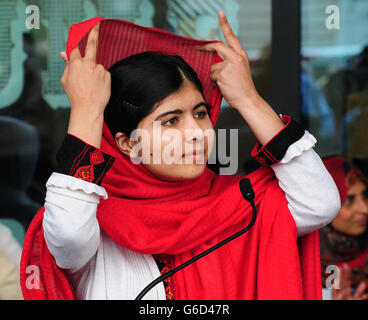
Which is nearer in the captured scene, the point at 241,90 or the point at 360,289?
the point at 241,90

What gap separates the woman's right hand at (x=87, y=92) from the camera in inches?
43.2

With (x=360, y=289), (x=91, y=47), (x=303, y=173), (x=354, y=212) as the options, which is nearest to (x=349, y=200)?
(x=354, y=212)

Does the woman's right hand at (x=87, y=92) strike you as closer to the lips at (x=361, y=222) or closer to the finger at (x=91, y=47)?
the finger at (x=91, y=47)

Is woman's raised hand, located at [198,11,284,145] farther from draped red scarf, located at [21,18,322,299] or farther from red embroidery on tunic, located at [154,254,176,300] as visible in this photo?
red embroidery on tunic, located at [154,254,176,300]

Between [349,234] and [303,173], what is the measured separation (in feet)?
4.92

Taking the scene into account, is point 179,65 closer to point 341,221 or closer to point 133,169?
point 133,169

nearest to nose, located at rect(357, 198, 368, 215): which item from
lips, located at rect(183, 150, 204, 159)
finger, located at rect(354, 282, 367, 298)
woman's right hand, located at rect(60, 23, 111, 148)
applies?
finger, located at rect(354, 282, 367, 298)

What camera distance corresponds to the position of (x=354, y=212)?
A: 250cm

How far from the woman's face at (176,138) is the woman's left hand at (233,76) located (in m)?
0.09

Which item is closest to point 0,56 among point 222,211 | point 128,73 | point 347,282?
point 128,73

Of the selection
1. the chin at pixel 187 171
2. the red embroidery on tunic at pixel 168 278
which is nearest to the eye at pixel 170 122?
the chin at pixel 187 171

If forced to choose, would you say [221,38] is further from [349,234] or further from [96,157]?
[96,157]
